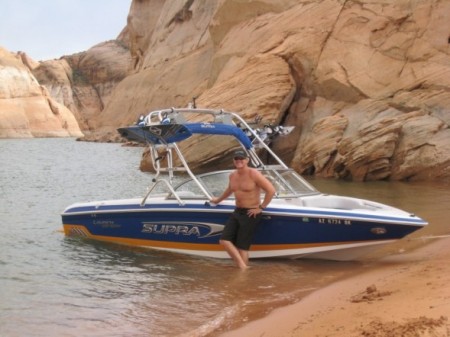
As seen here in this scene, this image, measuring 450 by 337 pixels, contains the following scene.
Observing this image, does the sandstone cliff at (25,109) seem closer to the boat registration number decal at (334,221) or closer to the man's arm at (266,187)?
the man's arm at (266,187)

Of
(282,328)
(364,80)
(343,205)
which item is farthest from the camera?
(364,80)

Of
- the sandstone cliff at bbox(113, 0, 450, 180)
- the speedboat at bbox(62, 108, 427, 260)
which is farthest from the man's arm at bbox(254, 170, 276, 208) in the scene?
the sandstone cliff at bbox(113, 0, 450, 180)

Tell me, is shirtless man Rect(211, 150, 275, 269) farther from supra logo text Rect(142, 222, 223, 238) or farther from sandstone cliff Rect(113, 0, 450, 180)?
sandstone cliff Rect(113, 0, 450, 180)

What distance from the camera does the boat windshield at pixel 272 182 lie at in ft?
30.5

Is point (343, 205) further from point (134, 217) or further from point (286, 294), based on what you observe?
point (134, 217)

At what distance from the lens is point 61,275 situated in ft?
28.4

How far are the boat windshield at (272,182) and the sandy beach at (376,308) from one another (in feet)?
6.05

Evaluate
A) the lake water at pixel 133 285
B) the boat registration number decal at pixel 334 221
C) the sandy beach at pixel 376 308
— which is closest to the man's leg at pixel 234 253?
the lake water at pixel 133 285

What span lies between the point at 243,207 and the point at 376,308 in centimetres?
316

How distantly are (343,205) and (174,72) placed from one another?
145ft

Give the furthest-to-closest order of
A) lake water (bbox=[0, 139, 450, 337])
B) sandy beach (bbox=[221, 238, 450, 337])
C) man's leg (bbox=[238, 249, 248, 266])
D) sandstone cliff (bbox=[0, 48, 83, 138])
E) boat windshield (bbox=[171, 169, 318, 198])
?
sandstone cliff (bbox=[0, 48, 83, 138]) → boat windshield (bbox=[171, 169, 318, 198]) → man's leg (bbox=[238, 249, 248, 266]) → lake water (bbox=[0, 139, 450, 337]) → sandy beach (bbox=[221, 238, 450, 337])

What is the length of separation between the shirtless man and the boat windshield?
0.72 m

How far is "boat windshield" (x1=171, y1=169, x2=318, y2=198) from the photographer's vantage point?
9.30m

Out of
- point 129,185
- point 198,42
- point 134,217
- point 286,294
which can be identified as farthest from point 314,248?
point 198,42
